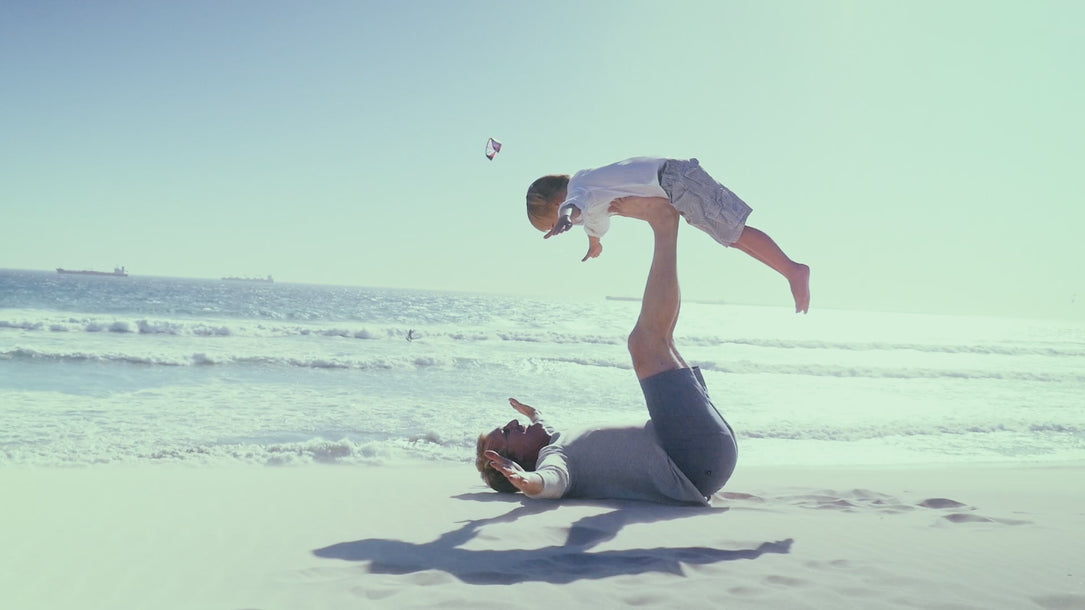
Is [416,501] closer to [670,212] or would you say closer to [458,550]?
[458,550]

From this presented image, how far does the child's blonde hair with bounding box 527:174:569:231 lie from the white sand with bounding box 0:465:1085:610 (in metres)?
1.69

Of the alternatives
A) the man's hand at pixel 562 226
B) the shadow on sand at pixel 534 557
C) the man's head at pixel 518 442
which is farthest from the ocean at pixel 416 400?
the shadow on sand at pixel 534 557

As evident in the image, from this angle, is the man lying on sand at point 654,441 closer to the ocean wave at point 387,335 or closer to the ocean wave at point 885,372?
the ocean wave at point 885,372

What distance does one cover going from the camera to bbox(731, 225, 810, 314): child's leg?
3977 millimetres

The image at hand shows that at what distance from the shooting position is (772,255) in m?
4.00

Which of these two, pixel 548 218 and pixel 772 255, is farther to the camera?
pixel 548 218

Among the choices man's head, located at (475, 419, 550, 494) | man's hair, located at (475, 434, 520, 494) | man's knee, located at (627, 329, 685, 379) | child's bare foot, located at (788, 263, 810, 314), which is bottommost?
man's hair, located at (475, 434, 520, 494)

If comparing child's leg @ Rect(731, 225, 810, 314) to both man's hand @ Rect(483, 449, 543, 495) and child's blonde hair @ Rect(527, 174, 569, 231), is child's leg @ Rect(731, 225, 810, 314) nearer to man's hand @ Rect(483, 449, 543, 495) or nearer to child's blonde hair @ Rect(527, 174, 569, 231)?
child's blonde hair @ Rect(527, 174, 569, 231)

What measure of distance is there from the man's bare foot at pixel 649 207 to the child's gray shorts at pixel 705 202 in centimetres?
8

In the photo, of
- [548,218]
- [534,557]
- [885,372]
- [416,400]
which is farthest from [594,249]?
[885,372]

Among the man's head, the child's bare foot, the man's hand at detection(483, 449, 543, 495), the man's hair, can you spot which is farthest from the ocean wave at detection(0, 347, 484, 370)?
the child's bare foot

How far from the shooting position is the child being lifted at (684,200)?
3.89m

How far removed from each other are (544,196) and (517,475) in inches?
66.9

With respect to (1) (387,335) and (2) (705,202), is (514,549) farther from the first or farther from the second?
(1) (387,335)
